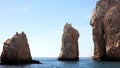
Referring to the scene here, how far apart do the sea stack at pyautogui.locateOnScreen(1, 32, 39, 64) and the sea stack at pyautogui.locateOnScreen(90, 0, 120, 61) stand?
1137 inches

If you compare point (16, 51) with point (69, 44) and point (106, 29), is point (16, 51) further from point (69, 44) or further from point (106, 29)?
point (69, 44)

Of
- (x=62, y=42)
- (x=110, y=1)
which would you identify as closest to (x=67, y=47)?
(x=62, y=42)

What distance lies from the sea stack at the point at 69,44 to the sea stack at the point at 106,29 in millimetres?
10009

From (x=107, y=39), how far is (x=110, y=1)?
52.2 feet

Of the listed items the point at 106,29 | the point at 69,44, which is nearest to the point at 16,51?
the point at 106,29

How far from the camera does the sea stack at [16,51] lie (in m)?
89.3

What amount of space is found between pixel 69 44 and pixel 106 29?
19838 mm

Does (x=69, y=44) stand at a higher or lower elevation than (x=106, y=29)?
lower

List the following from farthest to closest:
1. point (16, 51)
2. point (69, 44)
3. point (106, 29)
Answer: point (69, 44) < point (106, 29) < point (16, 51)

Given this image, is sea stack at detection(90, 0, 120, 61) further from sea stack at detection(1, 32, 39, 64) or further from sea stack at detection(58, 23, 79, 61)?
sea stack at detection(1, 32, 39, 64)

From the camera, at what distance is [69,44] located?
124688mm

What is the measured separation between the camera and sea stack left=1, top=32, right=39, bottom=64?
89.3 meters

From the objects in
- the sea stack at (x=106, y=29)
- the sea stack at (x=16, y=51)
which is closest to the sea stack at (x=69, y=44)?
the sea stack at (x=106, y=29)

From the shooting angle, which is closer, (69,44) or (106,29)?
(106,29)
